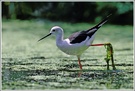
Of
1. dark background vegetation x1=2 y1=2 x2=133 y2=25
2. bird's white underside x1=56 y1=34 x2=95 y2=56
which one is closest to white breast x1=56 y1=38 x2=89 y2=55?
bird's white underside x1=56 y1=34 x2=95 y2=56

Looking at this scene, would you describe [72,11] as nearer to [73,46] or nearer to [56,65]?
[56,65]

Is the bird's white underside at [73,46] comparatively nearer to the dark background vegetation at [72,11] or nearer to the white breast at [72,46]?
the white breast at [72,46]

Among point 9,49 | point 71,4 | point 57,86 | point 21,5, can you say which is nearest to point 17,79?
point 57,86

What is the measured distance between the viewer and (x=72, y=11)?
1271 cm

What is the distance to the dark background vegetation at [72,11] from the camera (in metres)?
12.1

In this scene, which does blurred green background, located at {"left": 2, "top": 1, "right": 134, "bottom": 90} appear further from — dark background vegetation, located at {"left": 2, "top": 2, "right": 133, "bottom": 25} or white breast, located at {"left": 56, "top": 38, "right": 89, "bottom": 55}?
white breast, located at {"left": 56, "top": 38, "right": 89, "bottom": 55}

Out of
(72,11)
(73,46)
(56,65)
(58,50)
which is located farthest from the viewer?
(72,11)

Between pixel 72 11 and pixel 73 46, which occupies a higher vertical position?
pixel 72 11

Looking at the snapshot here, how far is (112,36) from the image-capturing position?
989 centimetres

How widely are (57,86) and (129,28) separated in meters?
7.04

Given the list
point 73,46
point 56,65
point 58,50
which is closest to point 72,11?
point 58,50

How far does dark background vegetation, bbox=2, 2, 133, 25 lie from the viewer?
12094 millimetres

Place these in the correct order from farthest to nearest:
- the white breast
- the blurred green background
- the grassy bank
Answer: the white breast < the blurred green background < the grassy bank

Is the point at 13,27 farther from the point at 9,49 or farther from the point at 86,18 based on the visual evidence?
the point at 9,49
